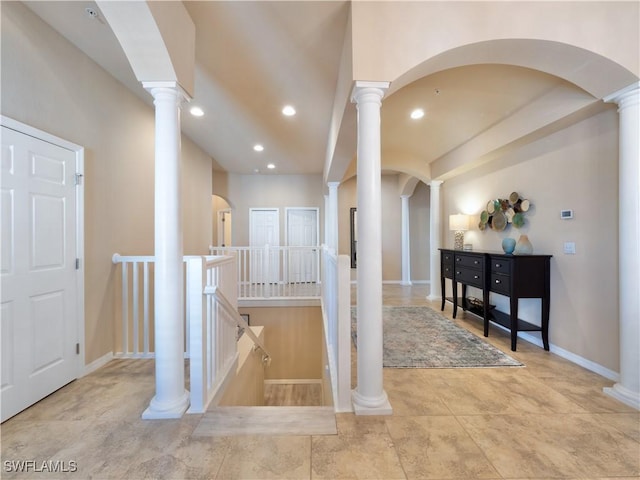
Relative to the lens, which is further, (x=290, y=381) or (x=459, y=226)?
(x=290, y=381)

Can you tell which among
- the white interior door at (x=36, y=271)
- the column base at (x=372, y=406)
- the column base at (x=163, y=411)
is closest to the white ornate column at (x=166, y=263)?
the column base at (x=163, y=411)

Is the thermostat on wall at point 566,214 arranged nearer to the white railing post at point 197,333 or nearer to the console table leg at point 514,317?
the console table leg at point 514,317

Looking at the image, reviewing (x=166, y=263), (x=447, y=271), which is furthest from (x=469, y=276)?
(x=166, y=263)

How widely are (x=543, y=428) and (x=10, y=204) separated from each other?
3.89m

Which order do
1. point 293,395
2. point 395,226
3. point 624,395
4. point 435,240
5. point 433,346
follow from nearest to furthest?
1. point 624,395
2. point 433,346
3. point 293,395
4. point 435,240
5. point 395,226

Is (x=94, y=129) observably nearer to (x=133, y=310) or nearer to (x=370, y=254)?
(x=133, y=310)

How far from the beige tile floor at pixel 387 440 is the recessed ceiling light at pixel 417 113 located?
313 cm

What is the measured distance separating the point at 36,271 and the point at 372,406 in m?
2.67

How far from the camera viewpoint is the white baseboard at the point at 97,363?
2524 millimetres

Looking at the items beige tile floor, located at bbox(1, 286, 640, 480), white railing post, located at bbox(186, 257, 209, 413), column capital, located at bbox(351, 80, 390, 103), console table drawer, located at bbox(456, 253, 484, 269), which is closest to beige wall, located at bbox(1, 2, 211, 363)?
beige tile floor, located at bbox(1, 286, 640, 480)

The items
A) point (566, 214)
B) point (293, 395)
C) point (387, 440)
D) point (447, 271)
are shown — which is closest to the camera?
point (387, 440)

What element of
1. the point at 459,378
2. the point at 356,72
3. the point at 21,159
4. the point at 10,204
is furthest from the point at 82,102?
the point at 459,378

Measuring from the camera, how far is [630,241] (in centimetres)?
204

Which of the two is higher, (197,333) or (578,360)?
(197,333)
